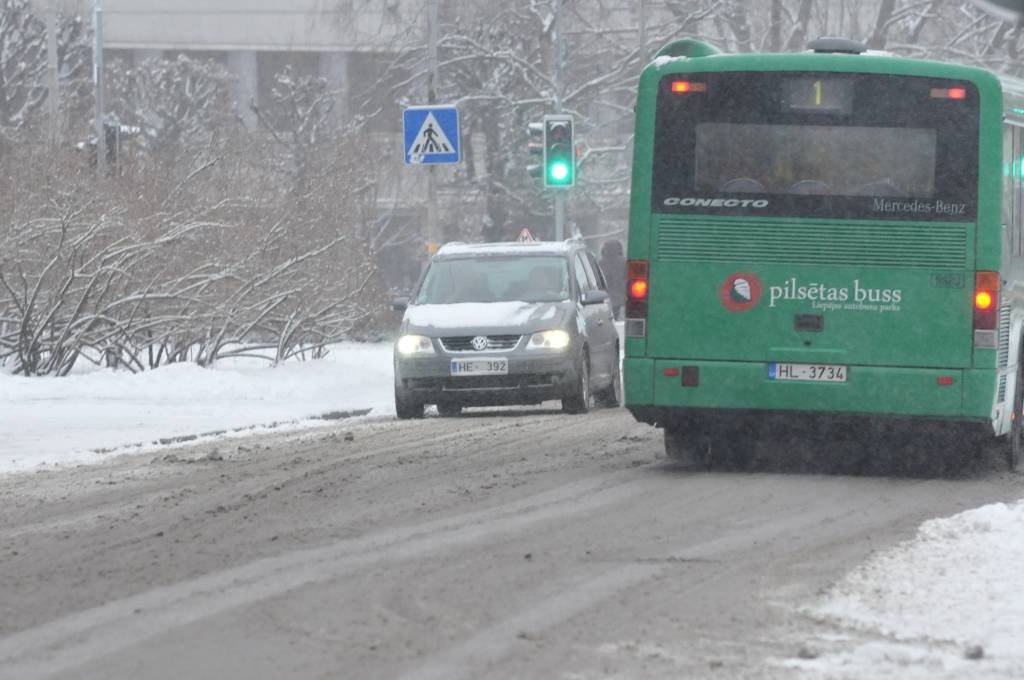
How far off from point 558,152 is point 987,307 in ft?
61.8

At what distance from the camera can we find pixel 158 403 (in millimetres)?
21516

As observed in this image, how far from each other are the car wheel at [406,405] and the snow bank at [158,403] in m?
0.90

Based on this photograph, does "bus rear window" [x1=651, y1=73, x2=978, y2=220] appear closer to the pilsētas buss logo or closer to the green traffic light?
the pilsētas buss logo

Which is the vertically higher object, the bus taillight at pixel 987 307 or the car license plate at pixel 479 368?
the bus taillight at pixel 987 307

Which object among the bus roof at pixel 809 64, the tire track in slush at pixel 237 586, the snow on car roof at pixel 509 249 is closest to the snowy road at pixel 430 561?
the tire track in slush at pixel 237 586

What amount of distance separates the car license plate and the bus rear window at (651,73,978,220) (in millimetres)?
6456

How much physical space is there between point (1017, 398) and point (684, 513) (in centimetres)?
447

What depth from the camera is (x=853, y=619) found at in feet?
26.5

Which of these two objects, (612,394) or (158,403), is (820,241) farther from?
(158,403)

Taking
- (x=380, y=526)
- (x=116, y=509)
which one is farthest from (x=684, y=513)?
(x=116, y=509)

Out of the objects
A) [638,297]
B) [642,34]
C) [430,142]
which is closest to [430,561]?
[638,297]

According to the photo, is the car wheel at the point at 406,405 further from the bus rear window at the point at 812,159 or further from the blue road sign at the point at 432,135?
the blue road sign at the point at 432,135

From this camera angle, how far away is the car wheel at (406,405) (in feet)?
67.6

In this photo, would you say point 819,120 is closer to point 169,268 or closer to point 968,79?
point 968,79
